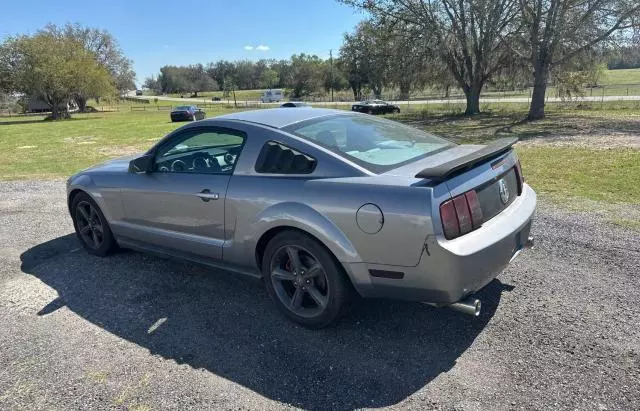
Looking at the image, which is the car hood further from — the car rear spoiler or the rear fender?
the car rear spoiler

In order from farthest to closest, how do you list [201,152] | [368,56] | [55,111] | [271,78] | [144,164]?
[271,78]
[55,111]
[368,56]
[201,152]
[144,164]

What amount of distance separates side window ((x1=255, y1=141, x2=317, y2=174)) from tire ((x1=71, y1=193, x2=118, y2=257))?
2.27m

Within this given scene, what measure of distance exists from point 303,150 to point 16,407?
2371mm

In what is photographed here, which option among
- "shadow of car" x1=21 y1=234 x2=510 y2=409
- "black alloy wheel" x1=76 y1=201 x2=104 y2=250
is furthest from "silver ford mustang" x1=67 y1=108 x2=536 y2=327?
"black alloy wheel" x1=76 y1=201 x2=104 y2=250

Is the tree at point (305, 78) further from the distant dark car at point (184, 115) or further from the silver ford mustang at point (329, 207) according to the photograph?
the silver ford mustang at point (329, 207)

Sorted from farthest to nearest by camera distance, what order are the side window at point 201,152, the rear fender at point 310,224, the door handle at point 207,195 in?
the side window at point 201,152 → the door handle at point 207,195 → the rear fender at point 310,224

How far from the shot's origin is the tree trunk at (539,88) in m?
22.2

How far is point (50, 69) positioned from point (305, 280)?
170 feet

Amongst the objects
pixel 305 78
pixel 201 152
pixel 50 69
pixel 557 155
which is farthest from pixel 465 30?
pixel 305 78

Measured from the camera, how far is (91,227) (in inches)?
196

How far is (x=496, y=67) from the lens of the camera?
2817cm

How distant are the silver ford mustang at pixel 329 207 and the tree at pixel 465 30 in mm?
21366

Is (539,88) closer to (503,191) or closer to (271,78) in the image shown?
(503,191)

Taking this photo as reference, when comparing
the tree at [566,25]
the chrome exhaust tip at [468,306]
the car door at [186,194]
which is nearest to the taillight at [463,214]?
the chrome exhaust tip at [468,306]
